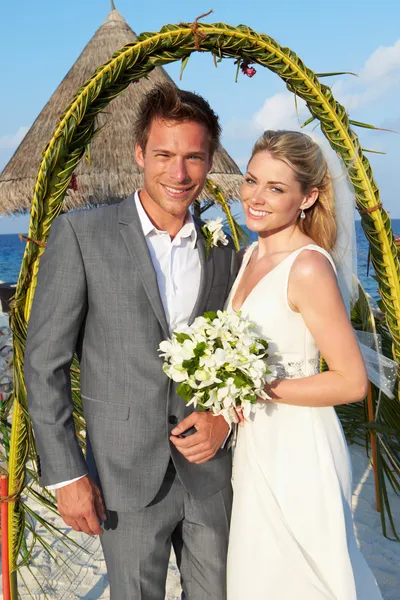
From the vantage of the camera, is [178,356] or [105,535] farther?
[105,535]

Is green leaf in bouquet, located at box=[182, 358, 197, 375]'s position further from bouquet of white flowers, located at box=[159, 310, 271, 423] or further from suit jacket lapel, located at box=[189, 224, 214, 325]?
suit jacket lapel, located at box=[189, 224, 214, 325]

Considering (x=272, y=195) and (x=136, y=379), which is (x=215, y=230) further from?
(x=136, y=379)

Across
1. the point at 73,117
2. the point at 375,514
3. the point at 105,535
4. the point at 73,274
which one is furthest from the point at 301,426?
the point at 375,514

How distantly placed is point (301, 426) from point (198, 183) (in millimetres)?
1169

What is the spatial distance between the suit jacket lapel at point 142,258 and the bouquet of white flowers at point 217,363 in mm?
159

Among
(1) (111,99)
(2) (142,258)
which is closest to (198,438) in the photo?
(2) (142,258)

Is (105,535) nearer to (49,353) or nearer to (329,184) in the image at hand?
(49,353)

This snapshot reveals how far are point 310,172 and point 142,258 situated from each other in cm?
88

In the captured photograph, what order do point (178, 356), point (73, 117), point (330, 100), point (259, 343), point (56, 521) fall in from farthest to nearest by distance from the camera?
1. point (56, 521)
2. point (330, 100)
3. point (73, 117)
4. point (259, 343)
5. point (178, 356)

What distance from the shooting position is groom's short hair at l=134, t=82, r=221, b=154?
92.6 inches

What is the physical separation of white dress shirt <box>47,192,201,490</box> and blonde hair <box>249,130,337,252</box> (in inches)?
21.3

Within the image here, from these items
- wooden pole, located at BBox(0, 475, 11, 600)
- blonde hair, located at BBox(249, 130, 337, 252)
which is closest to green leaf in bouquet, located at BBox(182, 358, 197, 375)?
blonde hair, located at BBox(249, 130, 337, 252)

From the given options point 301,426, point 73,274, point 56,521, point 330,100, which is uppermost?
point 330,100

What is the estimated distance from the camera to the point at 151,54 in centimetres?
238
